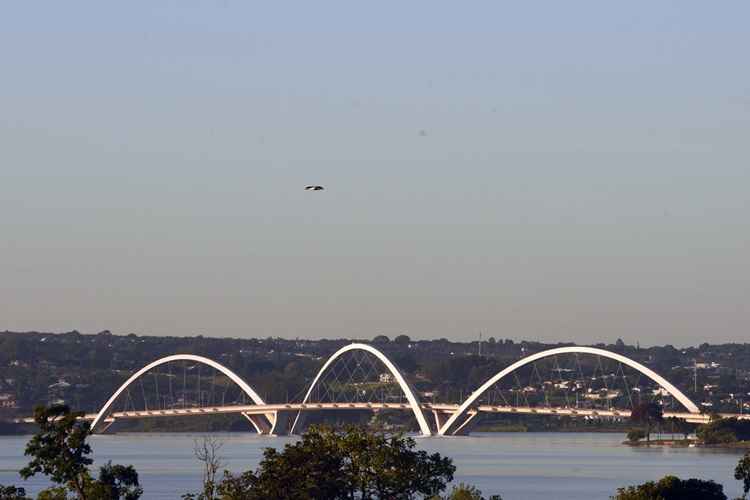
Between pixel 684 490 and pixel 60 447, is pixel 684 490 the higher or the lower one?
the lower one

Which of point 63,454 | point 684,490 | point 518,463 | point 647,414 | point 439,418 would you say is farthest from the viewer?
point 439,418

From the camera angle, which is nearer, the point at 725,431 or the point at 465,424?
the point at 725,431

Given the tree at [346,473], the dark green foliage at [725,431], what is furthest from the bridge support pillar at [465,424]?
the tree at [346,473]

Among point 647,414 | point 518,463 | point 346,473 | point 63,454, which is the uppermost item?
point 647,414

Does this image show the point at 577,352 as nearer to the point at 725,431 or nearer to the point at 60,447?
the point at 725,431

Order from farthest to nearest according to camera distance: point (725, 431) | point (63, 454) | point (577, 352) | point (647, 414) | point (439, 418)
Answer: point (439, 418), point (577, 352), point (647, 414), point (725, 431), point (63, 454)

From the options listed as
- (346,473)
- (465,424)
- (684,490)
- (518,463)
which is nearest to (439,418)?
(465,424)

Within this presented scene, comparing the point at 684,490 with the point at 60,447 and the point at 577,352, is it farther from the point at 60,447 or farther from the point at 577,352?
the point at 577,352
